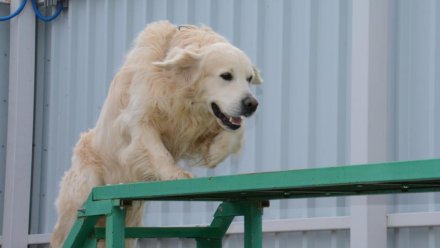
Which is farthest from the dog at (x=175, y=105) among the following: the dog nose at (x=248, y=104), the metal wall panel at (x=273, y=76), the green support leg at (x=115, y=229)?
the metal wall panel at (x=273, y=76)

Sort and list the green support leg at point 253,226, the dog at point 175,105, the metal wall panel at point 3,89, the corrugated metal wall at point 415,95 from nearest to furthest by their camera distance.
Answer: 1. the green support leg at point 253,226
2. the dog at point 175,105
3. the corrugated metal wall at point 415,95
4. the metal wall panel at point 3,89

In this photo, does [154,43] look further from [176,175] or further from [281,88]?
[281,88]

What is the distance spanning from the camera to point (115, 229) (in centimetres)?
425

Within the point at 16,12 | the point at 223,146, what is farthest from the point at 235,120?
the point at 16,12

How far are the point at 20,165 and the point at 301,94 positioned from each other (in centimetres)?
364

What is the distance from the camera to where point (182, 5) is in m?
8.12

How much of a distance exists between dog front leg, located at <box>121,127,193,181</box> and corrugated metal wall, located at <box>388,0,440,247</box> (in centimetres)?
185

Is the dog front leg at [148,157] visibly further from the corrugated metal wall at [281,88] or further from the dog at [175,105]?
the corrugated metal wall at [281,88]

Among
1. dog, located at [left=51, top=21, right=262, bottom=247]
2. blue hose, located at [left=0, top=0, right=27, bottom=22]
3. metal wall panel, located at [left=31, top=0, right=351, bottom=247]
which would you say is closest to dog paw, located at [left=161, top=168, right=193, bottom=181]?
dog, located at [left=51, top=21, right=262, bottom=247]

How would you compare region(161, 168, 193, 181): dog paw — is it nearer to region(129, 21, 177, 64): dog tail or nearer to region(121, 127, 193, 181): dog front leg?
region(121, 127, 193, 181): dog front leg

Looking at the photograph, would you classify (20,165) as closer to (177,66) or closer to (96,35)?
(96,35)

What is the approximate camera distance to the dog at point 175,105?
489cm

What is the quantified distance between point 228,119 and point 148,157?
44 cm

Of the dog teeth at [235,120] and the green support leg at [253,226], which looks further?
the dog teeth at [235,120]
